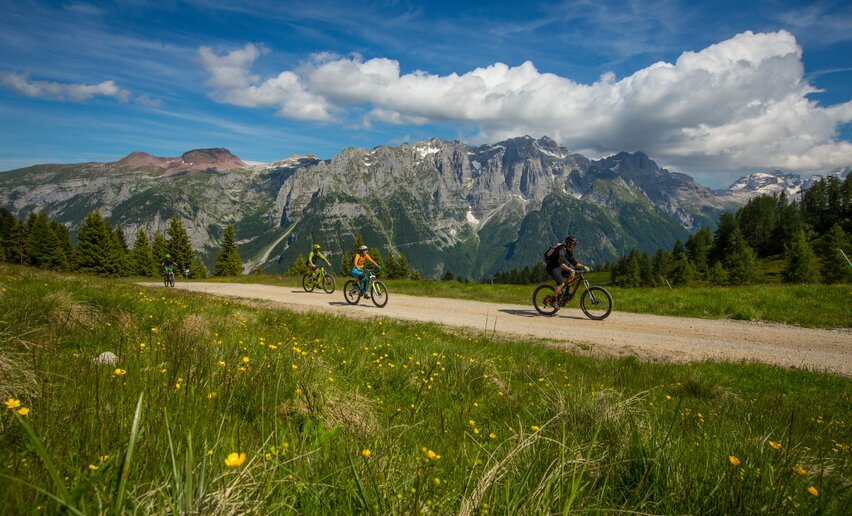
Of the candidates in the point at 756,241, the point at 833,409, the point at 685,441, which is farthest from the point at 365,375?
the point at 756,241

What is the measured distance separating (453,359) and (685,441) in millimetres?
4128

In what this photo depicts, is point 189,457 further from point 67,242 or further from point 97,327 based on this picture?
point 67,242

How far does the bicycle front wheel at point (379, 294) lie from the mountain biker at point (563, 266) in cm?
777

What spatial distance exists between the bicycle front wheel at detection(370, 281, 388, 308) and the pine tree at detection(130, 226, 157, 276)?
6564 cm

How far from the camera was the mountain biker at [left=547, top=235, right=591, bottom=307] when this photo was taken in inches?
693

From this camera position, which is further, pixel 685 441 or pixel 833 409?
pixel 833 409

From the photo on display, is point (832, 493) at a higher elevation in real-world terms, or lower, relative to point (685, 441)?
higher

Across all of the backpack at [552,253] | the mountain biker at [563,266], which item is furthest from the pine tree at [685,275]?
the backpack at [552,253]

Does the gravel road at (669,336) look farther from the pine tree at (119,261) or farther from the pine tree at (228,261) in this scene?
the pine tree at (119,261)

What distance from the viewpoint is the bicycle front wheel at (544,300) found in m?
18.1

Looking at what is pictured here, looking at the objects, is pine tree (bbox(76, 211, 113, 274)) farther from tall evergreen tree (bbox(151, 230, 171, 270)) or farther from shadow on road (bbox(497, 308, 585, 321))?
shadow on road (bbox(497, 308, 585, 321))

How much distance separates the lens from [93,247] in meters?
61.6

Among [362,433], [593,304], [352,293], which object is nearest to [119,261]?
[352,293]

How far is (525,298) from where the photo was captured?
2364 cm
